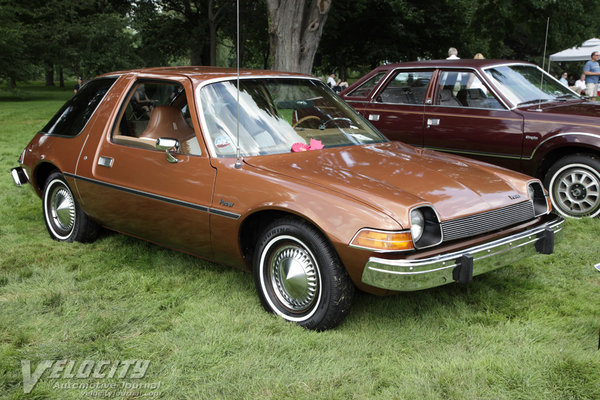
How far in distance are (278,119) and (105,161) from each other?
1495mm

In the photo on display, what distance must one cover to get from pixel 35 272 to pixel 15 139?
932cm

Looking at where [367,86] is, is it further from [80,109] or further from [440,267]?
[440,267]

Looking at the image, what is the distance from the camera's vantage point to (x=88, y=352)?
319cm

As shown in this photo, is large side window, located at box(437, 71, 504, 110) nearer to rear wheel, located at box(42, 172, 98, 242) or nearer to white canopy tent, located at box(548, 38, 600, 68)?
rear wheel, located at box(42, 172, 98, 242)

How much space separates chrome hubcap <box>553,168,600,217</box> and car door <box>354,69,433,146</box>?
172 centimetres

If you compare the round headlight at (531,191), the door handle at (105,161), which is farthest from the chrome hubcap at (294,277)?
the door handle at (105,161)

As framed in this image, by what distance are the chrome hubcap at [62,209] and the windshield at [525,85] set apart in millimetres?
4767

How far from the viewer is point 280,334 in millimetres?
3334

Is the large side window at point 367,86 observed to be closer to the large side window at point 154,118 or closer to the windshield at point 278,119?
the windshield at point 278,119

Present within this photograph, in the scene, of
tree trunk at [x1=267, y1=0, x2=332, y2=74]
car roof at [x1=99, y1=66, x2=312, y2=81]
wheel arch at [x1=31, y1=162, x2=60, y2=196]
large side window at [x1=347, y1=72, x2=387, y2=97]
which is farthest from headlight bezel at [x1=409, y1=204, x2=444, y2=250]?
tree trunk at [x1=267, y1=0, x2=332, y2=74]

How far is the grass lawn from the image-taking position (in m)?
2.82

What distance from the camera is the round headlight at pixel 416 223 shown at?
3.15m

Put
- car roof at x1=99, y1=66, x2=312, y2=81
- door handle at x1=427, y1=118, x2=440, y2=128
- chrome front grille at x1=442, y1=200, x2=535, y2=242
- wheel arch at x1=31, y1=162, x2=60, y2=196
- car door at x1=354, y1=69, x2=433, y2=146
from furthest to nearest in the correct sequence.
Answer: car door at x1=354, y1=69, x2=433, y2=146 < door handle at x1=427, y1=118, x2=440, y2=128 < wheel arch at x1=31, y1=162, x2=60, y2=196 < car roof at x1=99, y1=66, x2=312, y2=81 < chrome front grille at x1=442, y1=200, x2=535, y2=242

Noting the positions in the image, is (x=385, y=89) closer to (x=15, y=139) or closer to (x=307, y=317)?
(x=307, y=317)
